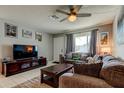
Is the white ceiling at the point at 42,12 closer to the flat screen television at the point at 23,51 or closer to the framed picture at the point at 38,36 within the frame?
the flat screen television at the point at 23,51

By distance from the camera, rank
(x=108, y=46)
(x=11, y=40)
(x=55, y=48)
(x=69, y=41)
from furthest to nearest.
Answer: (x=55, y=48) < (x=69, y=41) < (x=108, y=46) < (x=11, y=40)

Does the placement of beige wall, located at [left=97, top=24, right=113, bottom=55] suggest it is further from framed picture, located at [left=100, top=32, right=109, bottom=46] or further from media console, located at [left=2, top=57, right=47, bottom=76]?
media console, located at [left=2, top=57, right=47, bottom=76]

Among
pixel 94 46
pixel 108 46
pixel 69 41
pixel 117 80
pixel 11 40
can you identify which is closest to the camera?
pixel 117 80

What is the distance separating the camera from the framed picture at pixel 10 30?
399 cm

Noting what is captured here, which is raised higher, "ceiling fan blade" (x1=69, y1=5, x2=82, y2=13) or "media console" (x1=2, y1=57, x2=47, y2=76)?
"ceiling fan blade" (x1=69, y1=5, x2=82, y2=13)

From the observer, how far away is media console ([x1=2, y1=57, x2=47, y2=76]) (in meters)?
3.40

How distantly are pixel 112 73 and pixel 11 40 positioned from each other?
4.11 meters

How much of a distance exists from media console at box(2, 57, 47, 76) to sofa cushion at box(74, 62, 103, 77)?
8.93 feet

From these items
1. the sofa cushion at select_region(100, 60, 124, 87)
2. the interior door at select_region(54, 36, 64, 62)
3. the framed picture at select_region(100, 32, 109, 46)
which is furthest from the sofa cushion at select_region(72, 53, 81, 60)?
the sofa cushion at select_region(100, 60, 124, 87)

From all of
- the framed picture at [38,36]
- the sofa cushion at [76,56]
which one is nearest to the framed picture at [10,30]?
the framed picture at [38,36]

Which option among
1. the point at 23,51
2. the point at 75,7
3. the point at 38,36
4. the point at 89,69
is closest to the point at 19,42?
the point at 23,51
